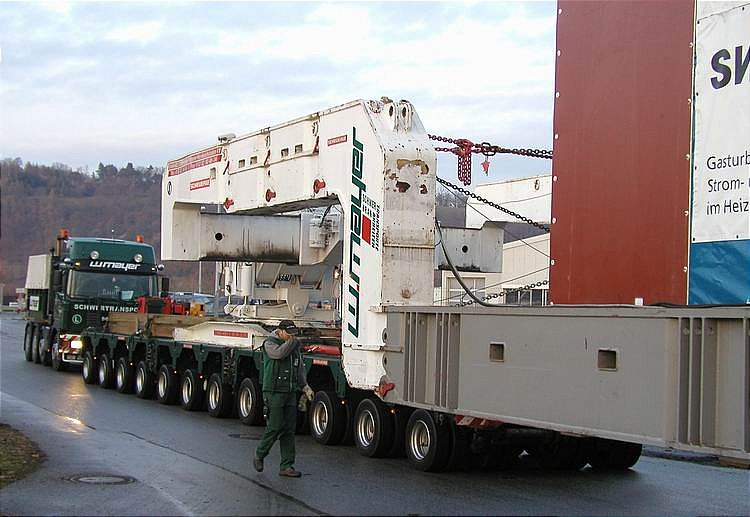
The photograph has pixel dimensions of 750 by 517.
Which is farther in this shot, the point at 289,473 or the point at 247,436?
the point at 247,436

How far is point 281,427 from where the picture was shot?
11500 millimetres

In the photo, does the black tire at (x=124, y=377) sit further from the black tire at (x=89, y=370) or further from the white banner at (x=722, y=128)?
the white banner at (x=722, y=128)

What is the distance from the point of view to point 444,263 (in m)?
14.5

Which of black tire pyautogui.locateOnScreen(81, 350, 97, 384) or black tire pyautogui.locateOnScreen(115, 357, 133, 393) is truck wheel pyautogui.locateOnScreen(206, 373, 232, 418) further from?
black tire pyautogui.locateOnScreen(81, 350, 97, 384)

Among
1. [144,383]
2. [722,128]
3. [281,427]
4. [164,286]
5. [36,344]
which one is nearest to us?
[722,128]

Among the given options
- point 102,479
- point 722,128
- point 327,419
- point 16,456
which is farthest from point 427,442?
point 722,128

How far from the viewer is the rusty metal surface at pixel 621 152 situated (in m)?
8.45

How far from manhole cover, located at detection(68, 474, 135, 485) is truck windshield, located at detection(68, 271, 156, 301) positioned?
1725 cm

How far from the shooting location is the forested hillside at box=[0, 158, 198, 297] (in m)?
12.8

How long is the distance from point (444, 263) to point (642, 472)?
3802 mm

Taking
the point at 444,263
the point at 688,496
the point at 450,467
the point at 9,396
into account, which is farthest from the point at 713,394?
the point at 9,396

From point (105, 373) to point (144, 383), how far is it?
279cm

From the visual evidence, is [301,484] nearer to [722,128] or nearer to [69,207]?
[722,128]

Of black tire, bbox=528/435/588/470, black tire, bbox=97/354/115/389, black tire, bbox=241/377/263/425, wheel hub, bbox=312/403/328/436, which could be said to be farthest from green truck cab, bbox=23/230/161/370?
black tire, bbox=528/435/588/470
